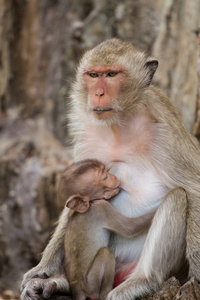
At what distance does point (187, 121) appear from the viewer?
22.9 feet

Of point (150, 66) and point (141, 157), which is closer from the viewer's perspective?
point (141, 157)

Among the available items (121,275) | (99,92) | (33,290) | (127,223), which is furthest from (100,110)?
(33,290)

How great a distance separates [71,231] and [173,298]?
96 centimetres

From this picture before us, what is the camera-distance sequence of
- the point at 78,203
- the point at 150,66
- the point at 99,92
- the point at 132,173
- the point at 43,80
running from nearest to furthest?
the point at 99,92
the point at 78,203
the point at 132,173
the point at 150,66
the point at 43,80

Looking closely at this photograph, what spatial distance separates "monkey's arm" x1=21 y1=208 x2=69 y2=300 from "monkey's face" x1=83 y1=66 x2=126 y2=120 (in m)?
1.07

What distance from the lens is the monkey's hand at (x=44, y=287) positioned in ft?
15.0

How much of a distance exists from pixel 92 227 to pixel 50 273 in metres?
0.79

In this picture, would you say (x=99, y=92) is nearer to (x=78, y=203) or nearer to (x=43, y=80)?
(x=78, y=203)

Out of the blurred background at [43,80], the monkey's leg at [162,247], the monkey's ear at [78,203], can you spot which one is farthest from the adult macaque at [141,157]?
the blurred background at [43,80]

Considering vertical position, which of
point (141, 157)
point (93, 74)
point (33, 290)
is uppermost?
point (93, 74)

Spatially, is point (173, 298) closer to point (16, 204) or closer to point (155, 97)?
point (155, 97)

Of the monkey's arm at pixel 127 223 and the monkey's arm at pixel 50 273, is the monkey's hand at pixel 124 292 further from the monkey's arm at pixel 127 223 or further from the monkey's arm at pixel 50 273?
the monkey's arm at pixel 50 273

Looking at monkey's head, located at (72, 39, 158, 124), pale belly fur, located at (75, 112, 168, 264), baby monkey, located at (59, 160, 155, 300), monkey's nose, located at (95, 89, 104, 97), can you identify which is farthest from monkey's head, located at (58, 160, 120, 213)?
monkey's nose, located at (95, 89, 104, 97)

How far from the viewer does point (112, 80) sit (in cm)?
449
